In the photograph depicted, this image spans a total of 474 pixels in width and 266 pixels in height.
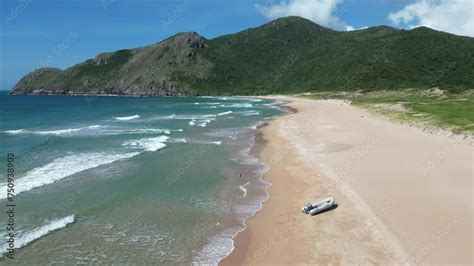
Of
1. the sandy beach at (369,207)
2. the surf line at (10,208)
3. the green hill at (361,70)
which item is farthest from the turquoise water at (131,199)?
the green hill at (361,70)

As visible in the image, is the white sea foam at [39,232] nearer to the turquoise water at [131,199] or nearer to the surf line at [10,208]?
the turquoise water at [131,199]

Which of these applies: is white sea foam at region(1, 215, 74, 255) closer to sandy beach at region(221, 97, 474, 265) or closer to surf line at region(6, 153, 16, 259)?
surf line at region(6, 153, 16, 259)

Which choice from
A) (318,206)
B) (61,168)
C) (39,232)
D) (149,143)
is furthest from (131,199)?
(149,143)

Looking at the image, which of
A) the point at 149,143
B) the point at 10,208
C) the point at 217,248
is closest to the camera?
the point at 217,248

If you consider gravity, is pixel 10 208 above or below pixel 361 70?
below

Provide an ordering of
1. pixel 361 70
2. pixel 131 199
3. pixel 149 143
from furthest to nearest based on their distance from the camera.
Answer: pixel 361 70
pixel 149 143
pixel 131 199

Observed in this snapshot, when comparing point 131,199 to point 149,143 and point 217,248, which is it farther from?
point 149,143
